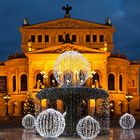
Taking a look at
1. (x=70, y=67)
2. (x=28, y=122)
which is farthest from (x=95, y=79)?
(x=70, y=67)

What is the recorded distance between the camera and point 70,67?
3019 cm

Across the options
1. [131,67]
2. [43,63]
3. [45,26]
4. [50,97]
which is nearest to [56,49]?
[43,63]

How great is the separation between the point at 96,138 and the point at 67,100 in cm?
265

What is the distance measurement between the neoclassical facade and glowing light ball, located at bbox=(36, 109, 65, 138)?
40.8m

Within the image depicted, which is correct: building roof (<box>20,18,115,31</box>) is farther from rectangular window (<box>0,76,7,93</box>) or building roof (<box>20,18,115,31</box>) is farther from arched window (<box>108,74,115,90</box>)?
rectangular window (<box>0,76,7,93</box>)

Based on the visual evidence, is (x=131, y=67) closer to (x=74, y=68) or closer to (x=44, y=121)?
(x=74, y=68)

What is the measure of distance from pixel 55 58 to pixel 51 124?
48.8 m

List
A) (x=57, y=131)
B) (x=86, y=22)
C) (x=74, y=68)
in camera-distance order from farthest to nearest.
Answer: (x=86, y=22), (x=74, y=68), (x=57, y=131)

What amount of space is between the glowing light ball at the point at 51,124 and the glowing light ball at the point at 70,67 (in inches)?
164

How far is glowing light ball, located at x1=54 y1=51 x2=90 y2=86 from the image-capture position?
95.5 feet

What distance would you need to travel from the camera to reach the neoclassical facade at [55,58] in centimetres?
7344

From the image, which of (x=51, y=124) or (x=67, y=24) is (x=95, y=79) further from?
(x=51, y=124)

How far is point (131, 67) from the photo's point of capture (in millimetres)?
81812

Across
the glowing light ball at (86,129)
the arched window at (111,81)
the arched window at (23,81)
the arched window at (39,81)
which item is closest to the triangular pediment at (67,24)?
the arched window at (111,81)
